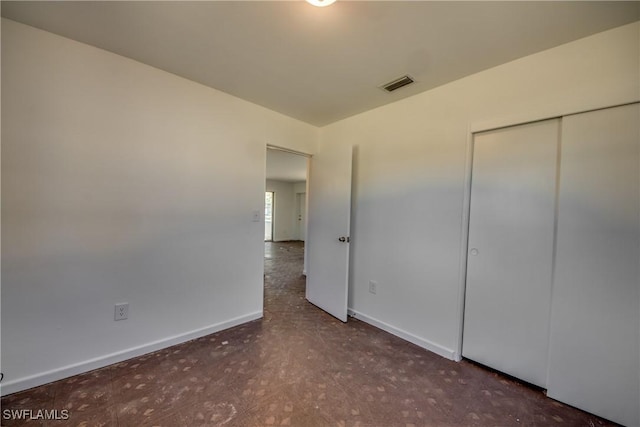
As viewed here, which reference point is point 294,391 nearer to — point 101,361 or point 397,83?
point 101,361

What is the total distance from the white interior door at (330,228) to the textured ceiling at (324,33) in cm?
96

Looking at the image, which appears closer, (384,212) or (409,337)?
(409,337)

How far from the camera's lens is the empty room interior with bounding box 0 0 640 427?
1.40 meters

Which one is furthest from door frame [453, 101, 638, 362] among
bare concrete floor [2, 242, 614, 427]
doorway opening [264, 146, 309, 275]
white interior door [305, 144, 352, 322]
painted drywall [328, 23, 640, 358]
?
doorway opening [264, 146, 309, 275]

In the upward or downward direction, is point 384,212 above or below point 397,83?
below

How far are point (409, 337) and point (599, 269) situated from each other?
1435 mm

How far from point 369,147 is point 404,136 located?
41 cm

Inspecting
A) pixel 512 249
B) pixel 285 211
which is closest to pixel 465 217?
pixel 512 249

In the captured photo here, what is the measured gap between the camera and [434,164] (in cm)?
213

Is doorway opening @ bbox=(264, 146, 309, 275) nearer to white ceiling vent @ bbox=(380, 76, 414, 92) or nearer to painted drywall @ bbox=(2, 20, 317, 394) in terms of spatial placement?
painted drywall @ bbox=(2, 20, 317, 394)

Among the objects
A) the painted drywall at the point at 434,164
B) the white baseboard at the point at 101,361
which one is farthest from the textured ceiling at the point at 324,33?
the white baseboard at the point at 101,361

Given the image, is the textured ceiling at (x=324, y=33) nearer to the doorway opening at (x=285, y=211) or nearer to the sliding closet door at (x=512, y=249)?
the sliding closet door at (x=512, y=249)

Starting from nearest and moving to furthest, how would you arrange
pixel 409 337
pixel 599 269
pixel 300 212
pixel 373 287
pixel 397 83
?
pixel 599 269
pixel 397 83
pixel 409 337
pixel 373 287
pixel 300 212

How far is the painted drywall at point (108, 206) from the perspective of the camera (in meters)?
1.52
